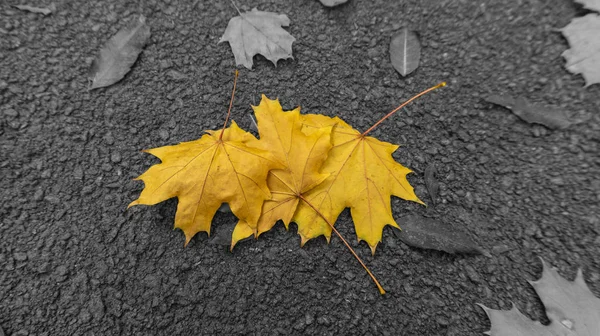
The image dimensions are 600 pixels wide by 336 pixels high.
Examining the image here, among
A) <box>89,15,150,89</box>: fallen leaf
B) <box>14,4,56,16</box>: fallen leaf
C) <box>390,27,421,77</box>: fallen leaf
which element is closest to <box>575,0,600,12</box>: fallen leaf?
<box>390,27,421,77</box>: fallen leaf

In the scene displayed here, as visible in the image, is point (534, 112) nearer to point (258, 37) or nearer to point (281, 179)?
point (281, 179)

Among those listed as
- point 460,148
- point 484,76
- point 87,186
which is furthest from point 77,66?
point 484,76

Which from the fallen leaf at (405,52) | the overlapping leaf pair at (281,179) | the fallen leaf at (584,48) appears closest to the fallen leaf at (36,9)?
the overlapping leaf pair at (281,179)

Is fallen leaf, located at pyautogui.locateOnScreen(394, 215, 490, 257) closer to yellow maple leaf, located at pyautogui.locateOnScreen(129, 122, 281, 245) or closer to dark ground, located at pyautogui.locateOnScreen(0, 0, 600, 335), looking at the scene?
dark ground, located at pyautogui.locateOnScreen(0, 0, 600, 335)

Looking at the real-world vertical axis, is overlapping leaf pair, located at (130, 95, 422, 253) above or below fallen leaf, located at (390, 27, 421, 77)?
below

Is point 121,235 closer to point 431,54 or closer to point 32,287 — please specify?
point 32,287
